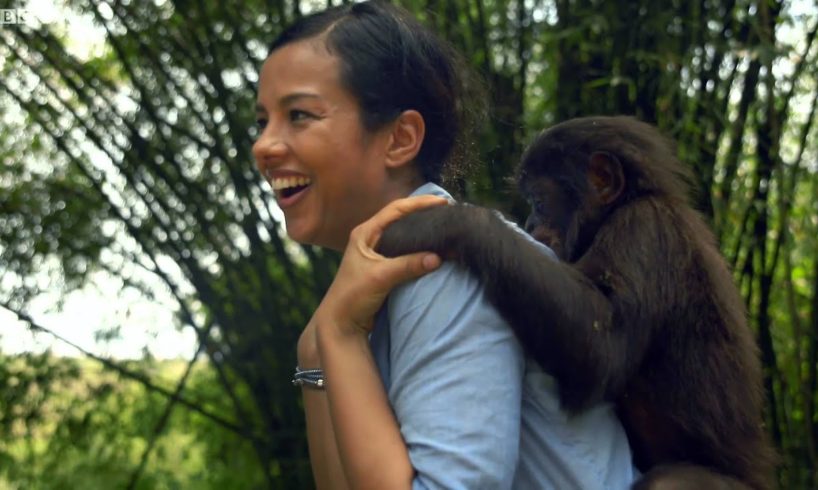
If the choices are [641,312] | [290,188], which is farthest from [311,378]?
[641,312]

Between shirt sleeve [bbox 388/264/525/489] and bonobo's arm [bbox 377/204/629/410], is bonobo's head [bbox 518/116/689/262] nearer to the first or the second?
bonobo's arm [bbox 377/204/629/410]

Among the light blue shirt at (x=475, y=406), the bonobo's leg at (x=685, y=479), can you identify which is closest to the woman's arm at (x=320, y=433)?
the light blue shirt at (x=475, y=406)

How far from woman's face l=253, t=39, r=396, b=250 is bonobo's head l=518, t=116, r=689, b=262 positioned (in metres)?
0.72

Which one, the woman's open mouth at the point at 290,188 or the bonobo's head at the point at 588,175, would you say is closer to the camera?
the woman's open mouth at the point at 290,188

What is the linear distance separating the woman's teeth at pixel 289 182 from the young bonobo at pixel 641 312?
0.15 metres

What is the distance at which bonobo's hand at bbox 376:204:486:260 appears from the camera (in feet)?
5.32

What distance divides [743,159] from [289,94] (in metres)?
2.38

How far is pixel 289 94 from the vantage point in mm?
1675

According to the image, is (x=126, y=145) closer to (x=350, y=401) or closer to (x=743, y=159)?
(x=743, y=159)

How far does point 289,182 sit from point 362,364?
319mm

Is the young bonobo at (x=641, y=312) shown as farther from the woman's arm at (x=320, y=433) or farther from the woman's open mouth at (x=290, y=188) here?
the woman's arm at (x=320, y=433)

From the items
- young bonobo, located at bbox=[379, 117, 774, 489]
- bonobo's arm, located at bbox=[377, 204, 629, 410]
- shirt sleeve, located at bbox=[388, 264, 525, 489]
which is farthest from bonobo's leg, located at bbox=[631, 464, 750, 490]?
shirt sleeve, located at bbox=[388, 264, 525, 489]

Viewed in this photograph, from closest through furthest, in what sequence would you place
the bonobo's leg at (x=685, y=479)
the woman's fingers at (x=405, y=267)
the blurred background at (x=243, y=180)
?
the woman's fingers at (x=405, y=267) → the bonobo's leg at (x=685, y=479) → the blurred background at (x=243, y=180)

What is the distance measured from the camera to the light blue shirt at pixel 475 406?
143 cm
